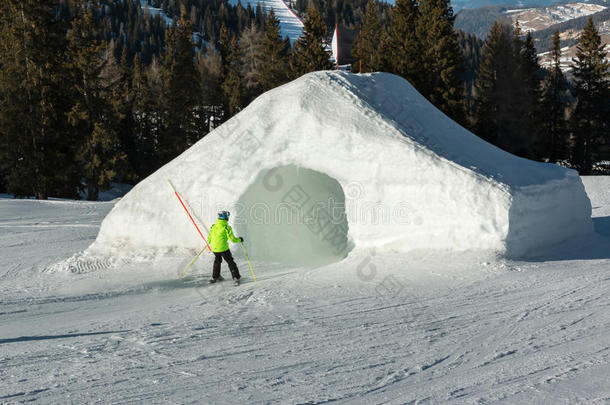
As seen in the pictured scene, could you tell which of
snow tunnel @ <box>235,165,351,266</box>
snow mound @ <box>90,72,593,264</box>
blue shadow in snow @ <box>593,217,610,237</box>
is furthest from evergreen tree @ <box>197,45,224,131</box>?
blue shadow in snow @ <box>593,217,610,237</box>

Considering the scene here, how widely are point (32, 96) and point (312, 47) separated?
1768 cm

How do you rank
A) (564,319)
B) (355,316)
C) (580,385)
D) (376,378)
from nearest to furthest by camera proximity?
(580,385), (376,378), (564,319), (355,316)

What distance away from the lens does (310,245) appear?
35.9 ft

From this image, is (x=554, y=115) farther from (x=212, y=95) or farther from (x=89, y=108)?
(x=89, y=108)

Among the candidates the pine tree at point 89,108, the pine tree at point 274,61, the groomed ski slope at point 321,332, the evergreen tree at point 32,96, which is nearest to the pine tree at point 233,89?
the pine tree at point 274,61

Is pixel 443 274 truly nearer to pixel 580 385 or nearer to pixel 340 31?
pixel 580 385

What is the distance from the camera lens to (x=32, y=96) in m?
24.5

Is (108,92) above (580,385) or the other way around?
above

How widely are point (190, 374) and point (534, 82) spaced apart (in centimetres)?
3780

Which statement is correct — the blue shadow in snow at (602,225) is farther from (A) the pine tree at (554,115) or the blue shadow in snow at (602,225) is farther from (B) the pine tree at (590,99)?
(B) the pine tree at (590,99)

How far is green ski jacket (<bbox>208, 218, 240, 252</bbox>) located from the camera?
8.62 m

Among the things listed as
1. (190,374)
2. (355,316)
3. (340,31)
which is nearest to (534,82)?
(340,31)

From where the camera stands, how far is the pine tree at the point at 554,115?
115 feet

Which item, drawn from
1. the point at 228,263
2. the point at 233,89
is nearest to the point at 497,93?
the point at 233,89
